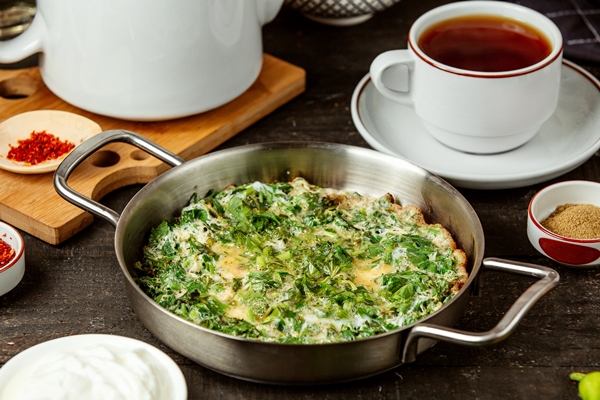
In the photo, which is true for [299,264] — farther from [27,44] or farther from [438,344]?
[27,44]

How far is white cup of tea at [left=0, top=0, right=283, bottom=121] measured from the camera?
173 cm

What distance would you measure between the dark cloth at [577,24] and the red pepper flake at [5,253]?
4.83 feet

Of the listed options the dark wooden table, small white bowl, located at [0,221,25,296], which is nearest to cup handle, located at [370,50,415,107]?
the dark wooden table

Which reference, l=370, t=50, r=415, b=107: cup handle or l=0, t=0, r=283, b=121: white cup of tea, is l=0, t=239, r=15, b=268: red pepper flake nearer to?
l=0, t=0, r=283, b=121: white cup of tea

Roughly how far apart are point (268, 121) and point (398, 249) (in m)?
0.65

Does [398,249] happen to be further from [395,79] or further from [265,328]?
[395,79]

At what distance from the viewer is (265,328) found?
1.35m

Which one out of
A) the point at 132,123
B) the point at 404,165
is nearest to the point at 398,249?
the point at 404,165

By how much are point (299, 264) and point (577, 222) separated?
1.79 feet

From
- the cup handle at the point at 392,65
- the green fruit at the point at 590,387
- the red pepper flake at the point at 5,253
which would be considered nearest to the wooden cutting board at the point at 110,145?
the red pepper flake at the point at 5,253

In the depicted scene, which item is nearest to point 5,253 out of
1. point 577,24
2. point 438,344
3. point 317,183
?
point 317,183

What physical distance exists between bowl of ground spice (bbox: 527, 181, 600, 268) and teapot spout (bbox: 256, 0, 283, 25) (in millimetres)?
735

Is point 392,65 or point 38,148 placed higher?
point 392,65

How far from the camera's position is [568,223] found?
163 cm
